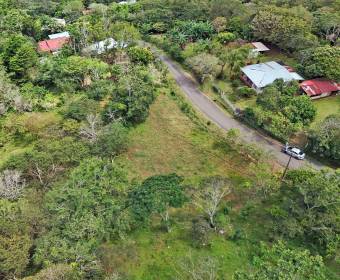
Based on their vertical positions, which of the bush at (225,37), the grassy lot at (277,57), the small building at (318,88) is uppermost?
the bush at (225,37)

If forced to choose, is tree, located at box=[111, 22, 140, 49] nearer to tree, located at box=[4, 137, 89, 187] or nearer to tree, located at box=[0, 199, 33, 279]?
tree, located at box=[4, 137, 89, 187]

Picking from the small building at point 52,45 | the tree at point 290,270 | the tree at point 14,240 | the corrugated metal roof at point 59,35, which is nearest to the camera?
the tree at point 290,270

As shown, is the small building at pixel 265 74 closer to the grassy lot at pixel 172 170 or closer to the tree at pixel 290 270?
the grassy lot at pixel 172 170

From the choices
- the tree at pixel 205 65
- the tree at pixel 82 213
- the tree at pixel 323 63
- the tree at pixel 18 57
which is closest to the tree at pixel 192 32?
the tree at pixel 205 65

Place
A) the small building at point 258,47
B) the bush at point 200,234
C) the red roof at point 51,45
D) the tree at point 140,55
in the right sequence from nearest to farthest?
1. the bush at point 200,234
2. the tree at point 140,55
3. the small building at point 258,47
4. the red roof at point 51,45

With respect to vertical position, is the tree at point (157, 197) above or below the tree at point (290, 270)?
below

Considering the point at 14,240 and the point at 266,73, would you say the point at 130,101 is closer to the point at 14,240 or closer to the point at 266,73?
the point at 266,73

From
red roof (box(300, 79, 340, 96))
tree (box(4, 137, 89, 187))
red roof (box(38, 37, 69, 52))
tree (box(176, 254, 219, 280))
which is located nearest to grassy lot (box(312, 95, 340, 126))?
red roof (box(300, 79, 340, 96))

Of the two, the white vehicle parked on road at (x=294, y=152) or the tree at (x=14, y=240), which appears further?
the white vehicle parked on road at (x=294, y=152)

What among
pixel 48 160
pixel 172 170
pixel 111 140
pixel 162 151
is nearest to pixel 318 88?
pixel 162 151
